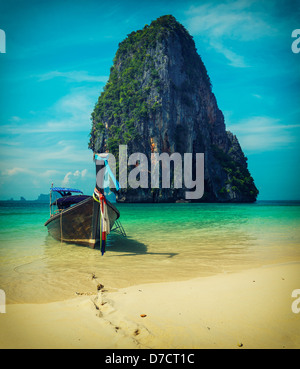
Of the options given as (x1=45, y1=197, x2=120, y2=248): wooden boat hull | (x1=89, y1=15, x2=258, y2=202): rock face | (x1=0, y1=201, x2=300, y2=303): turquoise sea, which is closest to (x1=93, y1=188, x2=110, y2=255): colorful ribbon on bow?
(x1=0, y1=201, x2=300, y2=303): turquoise sea

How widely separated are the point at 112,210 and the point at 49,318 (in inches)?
234

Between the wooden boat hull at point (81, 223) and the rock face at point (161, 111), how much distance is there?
38481 mm

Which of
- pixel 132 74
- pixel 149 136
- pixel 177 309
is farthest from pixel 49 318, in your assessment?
pixel 132 74

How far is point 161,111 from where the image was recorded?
4938 centimetres

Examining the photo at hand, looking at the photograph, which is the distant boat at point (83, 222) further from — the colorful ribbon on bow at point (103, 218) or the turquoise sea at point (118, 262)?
the turquoise sea at point (118, 262)

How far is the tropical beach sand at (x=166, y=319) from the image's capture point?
2297 mm

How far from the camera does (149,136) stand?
49.2m

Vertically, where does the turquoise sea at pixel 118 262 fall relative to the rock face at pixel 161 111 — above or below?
below

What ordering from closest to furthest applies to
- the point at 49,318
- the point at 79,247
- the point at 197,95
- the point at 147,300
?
the point at 49,318 → the point at 147,300 → the point at 79,247 → the point at 197,95

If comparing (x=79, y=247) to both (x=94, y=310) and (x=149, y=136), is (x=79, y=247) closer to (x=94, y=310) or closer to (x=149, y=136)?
(x=94, y=310)

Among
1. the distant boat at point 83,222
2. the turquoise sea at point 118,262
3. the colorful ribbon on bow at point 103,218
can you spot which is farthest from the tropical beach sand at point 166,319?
the distant boat at point 83,222

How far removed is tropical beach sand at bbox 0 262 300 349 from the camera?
2297 millimetres

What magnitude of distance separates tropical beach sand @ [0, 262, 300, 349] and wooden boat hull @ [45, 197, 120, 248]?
4117mm
